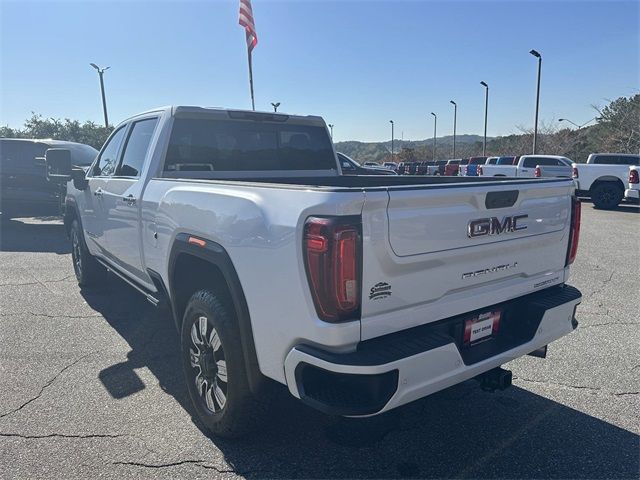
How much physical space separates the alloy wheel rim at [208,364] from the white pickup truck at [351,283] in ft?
0.04

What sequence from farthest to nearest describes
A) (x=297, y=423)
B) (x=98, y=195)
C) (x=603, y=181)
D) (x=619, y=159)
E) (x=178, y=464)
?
(x=619, y=159), (x=603, y=181), (x=98, y=195), (x=297, y=423), (x=178, y=464)

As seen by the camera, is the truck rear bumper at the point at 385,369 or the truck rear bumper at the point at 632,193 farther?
the truck rear bumper at the point at 632,193

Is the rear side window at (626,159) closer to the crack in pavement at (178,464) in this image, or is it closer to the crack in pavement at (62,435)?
the crack in pavement at (178,464)

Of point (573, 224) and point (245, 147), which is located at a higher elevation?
point (245, 147)

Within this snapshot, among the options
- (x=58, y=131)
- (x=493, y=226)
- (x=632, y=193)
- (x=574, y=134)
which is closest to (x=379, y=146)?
(x=574, y=134)

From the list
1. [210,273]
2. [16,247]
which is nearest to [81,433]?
[210,273]

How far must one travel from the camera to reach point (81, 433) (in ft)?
10.2

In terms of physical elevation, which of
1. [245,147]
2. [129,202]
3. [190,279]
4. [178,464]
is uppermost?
[245,147]

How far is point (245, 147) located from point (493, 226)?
8.46 ft

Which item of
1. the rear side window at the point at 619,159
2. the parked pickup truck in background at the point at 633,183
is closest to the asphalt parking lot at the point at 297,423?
the parked pickup truck in background at the point at 633,183

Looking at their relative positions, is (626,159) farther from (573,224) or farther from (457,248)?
(457,248)

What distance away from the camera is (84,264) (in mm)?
6109

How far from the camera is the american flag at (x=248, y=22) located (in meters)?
11.6

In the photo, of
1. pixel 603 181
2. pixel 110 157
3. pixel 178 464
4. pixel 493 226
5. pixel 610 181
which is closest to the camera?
pixel 493 226
